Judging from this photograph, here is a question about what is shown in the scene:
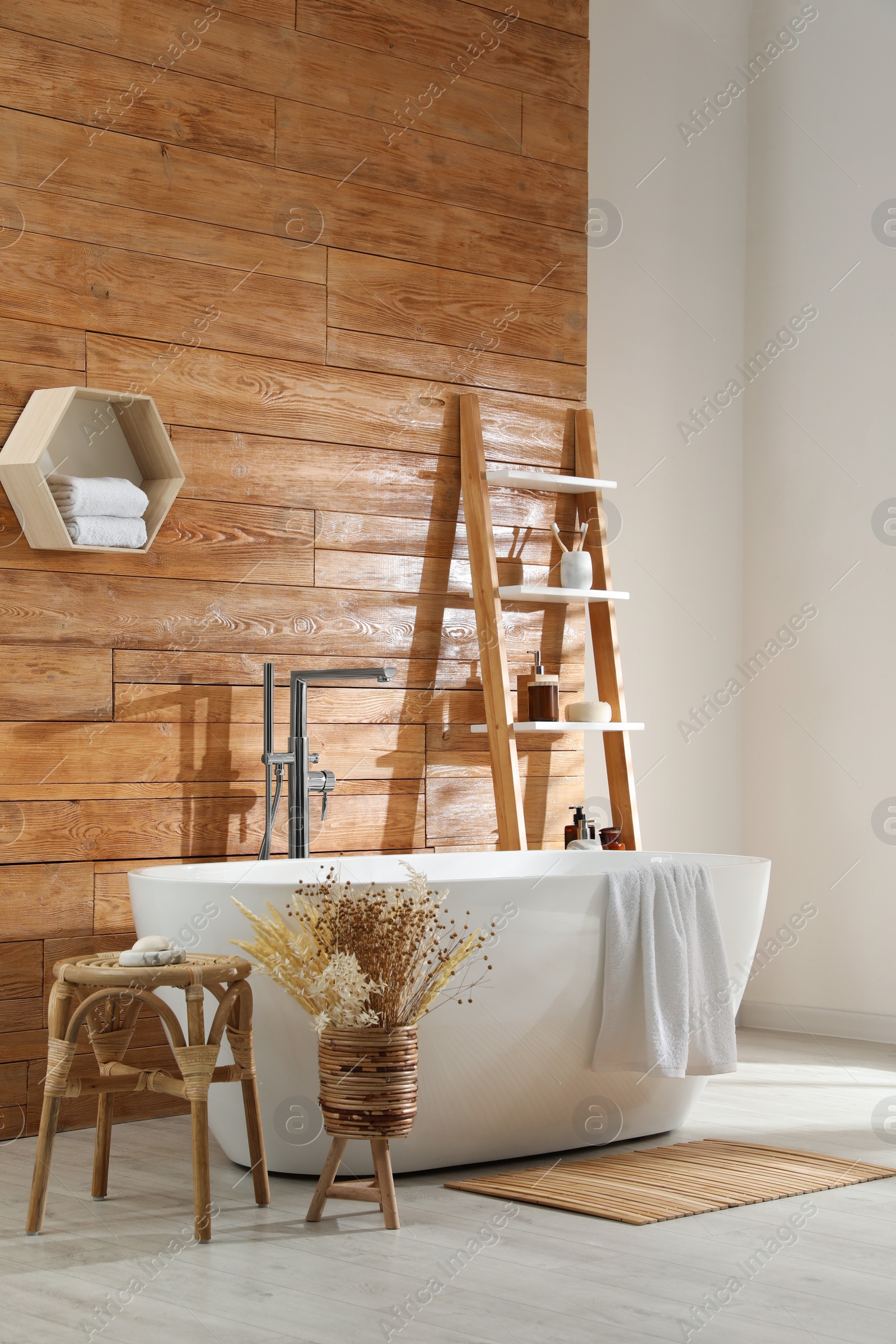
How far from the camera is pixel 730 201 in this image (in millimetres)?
5242

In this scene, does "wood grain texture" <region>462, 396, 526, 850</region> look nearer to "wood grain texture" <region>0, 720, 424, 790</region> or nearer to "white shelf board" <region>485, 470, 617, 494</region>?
"white shelf board" <region>485, 470, 617, 494</region>

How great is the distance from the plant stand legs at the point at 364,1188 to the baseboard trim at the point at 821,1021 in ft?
8.27

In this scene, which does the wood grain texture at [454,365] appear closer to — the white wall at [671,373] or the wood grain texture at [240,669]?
the white wall at [671,373]

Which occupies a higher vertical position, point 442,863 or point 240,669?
point 240,669

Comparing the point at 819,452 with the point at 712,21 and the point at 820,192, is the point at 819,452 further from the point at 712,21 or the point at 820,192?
the point at 712,21

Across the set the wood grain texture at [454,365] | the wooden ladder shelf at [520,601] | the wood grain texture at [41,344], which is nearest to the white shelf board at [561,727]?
the wooden ladder shelf at [520,601]

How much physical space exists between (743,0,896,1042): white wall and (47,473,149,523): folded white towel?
7.93ft

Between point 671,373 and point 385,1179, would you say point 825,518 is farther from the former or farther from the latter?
point 385,1179

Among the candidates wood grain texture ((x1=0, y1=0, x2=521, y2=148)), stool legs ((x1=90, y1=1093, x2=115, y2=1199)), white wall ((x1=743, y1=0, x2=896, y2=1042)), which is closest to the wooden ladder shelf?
white wall ((x1=743, y1=0, x2=896, y2=1042))

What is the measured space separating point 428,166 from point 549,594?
4.09 ft

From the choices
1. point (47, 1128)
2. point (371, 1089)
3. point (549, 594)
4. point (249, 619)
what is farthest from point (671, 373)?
point (47, 1128)

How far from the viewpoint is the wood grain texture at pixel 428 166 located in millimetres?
4016

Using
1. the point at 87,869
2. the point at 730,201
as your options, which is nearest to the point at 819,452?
the point at 730,201

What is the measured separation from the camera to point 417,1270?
7.98ft
